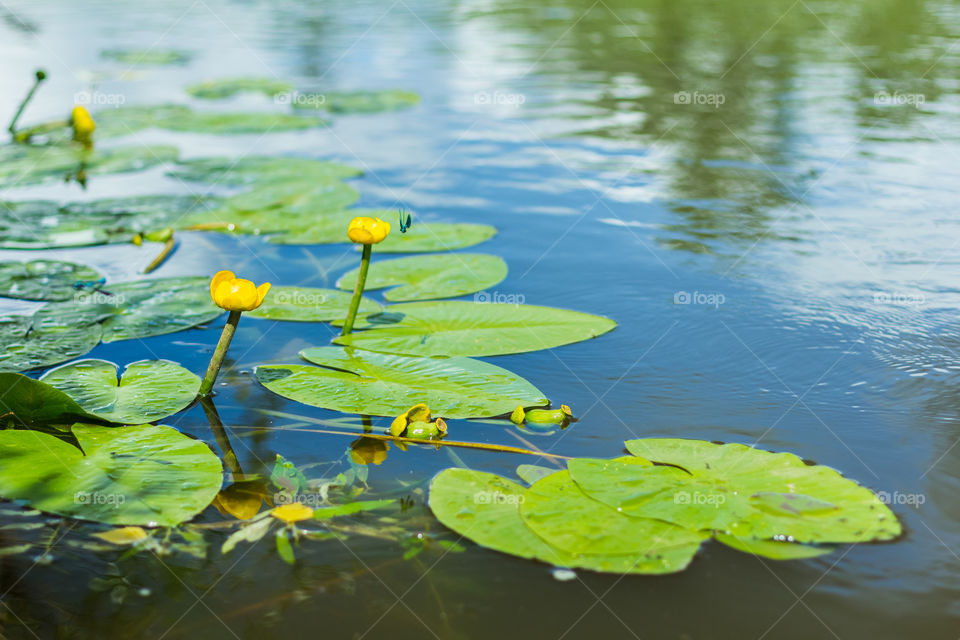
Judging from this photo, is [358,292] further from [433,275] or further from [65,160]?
[65,160]

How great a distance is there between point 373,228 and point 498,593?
3.62 ft

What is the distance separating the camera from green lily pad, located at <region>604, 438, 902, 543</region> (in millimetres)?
1401

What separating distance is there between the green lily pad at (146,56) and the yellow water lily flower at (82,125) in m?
2.91

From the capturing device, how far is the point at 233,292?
181 cm

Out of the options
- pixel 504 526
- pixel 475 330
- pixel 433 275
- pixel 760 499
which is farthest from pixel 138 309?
pixel 760 499

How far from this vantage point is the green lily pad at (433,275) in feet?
8.41

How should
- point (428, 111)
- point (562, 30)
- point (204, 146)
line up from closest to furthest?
point (204, 146), point (428, 111), point (562, 30)

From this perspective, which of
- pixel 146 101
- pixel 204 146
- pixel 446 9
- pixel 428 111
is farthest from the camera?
pixel 446 9

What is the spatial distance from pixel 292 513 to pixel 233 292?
0.57 meters

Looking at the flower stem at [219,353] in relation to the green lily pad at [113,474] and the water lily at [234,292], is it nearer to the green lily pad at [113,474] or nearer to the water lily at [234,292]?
the water lily at [234,292]

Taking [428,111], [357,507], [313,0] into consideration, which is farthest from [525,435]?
[313,0]

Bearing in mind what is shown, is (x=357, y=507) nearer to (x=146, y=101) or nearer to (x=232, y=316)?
(x=232, y=316)

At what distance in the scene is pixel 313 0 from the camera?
12.4 meters

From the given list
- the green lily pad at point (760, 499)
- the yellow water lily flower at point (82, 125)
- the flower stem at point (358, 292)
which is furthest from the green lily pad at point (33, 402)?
the yellow water lily flower at point (82, 125)
